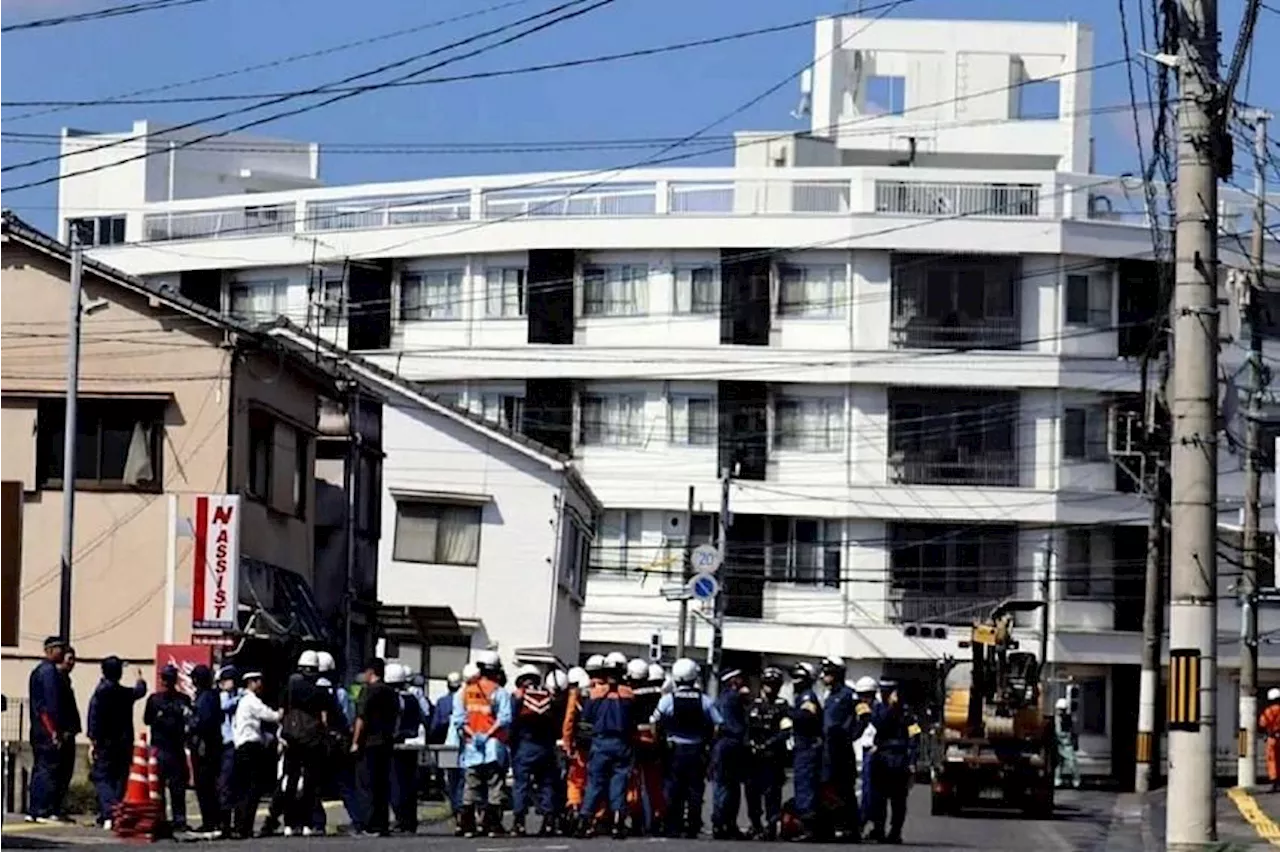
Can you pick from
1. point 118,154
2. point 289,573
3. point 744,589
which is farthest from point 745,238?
point 289,573

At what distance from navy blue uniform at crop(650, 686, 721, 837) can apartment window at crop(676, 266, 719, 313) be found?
3734 centimetres

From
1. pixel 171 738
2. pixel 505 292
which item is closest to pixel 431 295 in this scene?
pixel 505 292

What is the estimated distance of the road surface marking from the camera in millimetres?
29047

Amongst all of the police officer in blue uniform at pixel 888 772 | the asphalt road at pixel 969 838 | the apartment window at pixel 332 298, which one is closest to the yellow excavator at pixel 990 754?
the asphalt road at pixel 969 838

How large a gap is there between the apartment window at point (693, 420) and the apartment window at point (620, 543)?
7.60 ft

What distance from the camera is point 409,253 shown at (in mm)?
66812

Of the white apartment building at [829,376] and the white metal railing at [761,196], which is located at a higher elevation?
the white metal railing at [761,196]

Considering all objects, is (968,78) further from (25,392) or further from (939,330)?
(25,392)

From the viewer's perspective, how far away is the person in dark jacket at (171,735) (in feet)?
81.2

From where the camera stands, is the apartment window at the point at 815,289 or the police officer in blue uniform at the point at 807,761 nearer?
the police officer in blue uniform at the point at 807,761

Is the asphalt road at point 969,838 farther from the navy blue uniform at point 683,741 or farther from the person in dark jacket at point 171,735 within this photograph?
the navy blue uniform at point 683,741

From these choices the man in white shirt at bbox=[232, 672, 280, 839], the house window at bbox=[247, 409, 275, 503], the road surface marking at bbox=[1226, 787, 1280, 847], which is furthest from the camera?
the house window at bbox=[247, 409, 275, 503]

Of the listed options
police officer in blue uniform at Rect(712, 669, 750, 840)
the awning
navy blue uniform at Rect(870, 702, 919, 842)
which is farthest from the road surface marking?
the awning

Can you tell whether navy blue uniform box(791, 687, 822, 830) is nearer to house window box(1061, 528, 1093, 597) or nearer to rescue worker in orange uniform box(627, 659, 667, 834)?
rescue worker in orange uniform box(627, 659, 667, 834)
